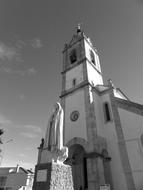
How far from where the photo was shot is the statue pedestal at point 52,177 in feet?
15.4

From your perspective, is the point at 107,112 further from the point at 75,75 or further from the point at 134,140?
the point at 75,75

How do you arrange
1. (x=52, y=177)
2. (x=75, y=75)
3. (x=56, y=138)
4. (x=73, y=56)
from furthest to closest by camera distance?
(x=73, y=56), (x=75, y=75), (x=56, y=138), (x=52, y=177)

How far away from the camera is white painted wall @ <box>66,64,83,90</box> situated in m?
16.7

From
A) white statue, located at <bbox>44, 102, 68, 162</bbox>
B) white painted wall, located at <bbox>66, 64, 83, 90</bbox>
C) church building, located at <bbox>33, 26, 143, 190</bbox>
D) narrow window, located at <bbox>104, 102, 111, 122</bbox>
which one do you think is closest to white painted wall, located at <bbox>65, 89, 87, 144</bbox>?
church building, located at <bbox>33, 26, 143, 190</bbox>

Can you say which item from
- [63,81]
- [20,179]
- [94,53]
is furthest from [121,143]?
[20,179]

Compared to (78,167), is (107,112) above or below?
above

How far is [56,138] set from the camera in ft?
19.1

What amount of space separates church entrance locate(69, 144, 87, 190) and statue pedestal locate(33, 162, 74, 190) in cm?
765

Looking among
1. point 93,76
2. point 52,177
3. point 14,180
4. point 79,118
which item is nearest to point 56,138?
point 52,177

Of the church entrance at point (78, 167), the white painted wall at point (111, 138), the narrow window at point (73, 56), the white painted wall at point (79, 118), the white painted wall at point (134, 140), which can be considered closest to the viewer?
the white painted wall at point (134, 140)

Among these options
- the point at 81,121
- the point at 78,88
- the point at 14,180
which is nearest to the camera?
the point at 81,121

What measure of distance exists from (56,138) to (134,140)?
7.86 meters

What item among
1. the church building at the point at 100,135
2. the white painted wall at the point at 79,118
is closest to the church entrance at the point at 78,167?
the church building at the point at 100,135

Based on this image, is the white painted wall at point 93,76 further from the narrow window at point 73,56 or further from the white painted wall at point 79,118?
the narrow window at point 73,56
